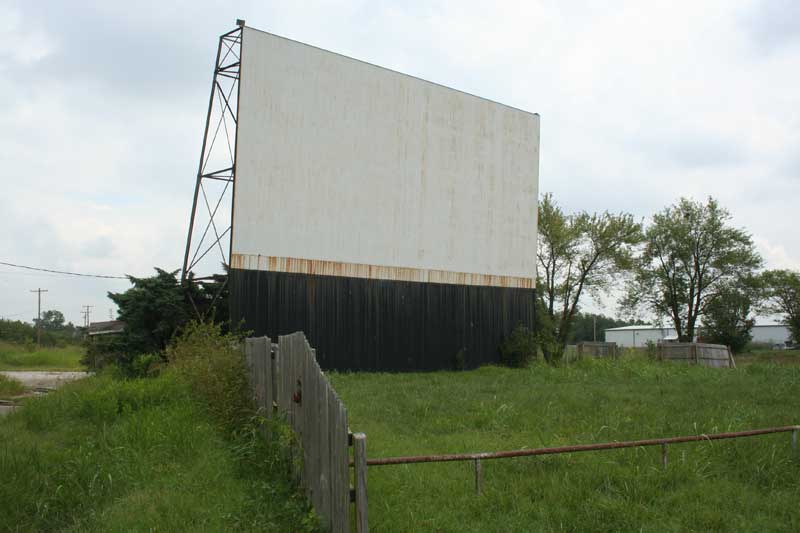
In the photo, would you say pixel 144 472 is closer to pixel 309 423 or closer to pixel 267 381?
pixel 267 381

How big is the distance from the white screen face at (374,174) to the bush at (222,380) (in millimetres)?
7776

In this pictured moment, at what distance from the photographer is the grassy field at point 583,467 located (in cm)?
540

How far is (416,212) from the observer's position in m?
22.1

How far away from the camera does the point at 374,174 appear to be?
2125 centimetres

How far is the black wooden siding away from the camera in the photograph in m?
18.7

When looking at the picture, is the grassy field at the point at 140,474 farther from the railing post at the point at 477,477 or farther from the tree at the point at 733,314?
the tree at the point at 733,314

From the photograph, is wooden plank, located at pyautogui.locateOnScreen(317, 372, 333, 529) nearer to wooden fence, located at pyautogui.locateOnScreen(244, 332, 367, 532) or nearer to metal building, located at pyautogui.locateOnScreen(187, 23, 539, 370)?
wooden fence, located at pyautogui.locateOnScreen(244, 332, 367, 532)

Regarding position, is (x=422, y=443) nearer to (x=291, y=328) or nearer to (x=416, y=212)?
(x=291, y=328)

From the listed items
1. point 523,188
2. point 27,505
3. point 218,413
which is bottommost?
point 27,505

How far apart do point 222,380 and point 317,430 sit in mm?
4541

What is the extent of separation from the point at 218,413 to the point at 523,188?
754 inches

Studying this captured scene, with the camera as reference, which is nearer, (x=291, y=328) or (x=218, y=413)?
(x=218, y=413)

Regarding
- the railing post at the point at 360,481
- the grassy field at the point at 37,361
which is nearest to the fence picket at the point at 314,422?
the railing post at the point at 360,481

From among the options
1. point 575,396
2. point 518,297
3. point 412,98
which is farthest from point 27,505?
point 518,297
